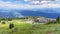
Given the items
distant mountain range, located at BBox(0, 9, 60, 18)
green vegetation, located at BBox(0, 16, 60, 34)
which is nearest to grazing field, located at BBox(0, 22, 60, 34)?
green vegetation, located at BBox(0, 16, 60, 34)

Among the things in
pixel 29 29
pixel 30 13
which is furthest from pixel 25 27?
pixel 30 13

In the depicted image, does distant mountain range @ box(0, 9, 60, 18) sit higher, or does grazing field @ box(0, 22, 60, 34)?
distant mountain range @ box(0, 9, 60, 18)

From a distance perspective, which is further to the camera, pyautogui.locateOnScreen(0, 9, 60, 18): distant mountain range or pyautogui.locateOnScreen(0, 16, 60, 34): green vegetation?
pyautogui.locateOnScreen(0, 9, 60, 18): distant mountain range

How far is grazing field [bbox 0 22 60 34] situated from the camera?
2.21m

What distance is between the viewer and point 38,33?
2205mm

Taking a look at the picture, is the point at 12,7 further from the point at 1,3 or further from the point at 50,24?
the point at 50,24

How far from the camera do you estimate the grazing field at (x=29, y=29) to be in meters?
2.21

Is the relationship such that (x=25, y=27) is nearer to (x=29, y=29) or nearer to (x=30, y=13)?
(x=29, y=29)

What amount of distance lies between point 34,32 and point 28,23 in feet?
0.67

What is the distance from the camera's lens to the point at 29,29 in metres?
2.24

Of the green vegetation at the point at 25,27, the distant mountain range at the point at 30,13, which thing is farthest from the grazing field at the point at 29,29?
the distant mountain range at the point at 30,13

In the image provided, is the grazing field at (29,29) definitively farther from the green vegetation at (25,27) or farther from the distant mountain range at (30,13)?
the distant mountain range at (30,13)

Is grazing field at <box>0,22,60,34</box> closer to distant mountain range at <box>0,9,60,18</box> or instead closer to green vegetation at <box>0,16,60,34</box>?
green vegetation at <box>0,16,60,34</box>

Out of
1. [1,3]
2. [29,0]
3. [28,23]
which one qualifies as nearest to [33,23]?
[28,23]
